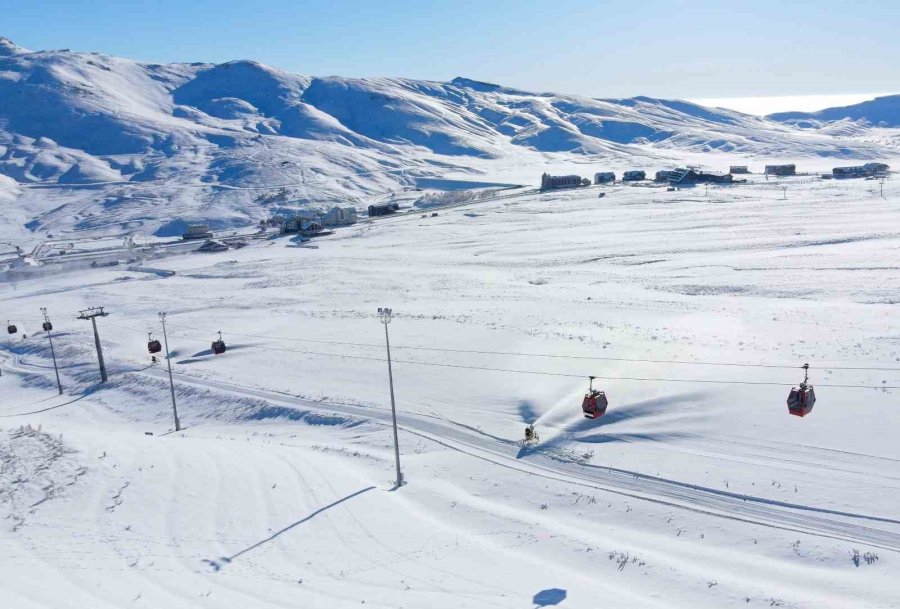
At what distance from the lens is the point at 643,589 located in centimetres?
1517

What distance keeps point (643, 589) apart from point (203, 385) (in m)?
27.9

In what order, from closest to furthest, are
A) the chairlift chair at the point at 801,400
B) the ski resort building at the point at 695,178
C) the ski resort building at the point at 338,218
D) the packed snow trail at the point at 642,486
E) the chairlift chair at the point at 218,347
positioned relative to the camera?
the packed snow trail at the point at 642,486, the chairlift chair at the point at 801,400, the chairlift chair at the point at 218,347, the ski resort building at the point at 338,218, the ski resort building at the point at 695,178

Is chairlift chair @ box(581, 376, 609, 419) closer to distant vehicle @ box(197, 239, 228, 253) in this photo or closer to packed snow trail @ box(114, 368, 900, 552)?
packed snow trail @ box(114, 368, 900, 552)

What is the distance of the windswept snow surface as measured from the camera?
15.8m

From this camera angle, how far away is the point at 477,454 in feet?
79.6

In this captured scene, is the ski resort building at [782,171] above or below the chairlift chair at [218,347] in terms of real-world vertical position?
above

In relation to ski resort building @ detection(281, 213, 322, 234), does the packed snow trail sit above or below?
below

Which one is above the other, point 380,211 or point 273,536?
point 380,211

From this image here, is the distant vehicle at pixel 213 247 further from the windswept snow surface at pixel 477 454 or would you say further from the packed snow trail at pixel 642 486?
the packed snow trail at pixel 642 486

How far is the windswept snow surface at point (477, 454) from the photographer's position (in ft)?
51.7

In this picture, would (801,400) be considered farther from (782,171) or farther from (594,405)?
(782,171)

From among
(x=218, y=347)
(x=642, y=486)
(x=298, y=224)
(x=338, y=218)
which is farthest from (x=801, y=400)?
(x=338, y=218)

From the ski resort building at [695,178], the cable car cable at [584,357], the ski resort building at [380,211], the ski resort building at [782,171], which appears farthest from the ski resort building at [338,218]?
the ski resort building at [782,171]

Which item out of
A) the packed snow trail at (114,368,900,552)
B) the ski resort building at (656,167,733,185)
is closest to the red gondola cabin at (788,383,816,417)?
the packed snow trail at (114,368,900,552)
